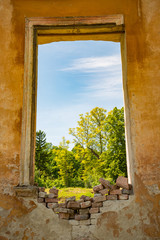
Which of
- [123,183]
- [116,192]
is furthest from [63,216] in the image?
[123,183]

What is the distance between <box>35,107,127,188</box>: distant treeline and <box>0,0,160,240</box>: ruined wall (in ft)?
38.1

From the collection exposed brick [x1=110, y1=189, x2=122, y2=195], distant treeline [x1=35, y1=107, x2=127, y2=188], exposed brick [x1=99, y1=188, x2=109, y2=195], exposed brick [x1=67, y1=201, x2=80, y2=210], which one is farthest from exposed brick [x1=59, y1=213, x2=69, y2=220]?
distant treeline [x1=35, y1=107, x2=127, y2=188]

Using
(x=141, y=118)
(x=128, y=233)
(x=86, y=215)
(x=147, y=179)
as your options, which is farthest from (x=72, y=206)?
(x=141, y=118)

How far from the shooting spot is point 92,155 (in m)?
20.5

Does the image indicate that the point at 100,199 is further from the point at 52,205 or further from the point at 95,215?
the point at 52,205

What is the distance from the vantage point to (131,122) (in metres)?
3.60

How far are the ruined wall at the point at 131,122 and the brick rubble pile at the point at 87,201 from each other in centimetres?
10

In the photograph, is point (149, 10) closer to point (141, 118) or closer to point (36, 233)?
point (141, 118)

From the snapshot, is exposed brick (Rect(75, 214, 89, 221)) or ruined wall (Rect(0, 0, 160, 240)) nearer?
ruined wall (Rect(0, 0, 160, 240))

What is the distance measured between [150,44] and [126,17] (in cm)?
64

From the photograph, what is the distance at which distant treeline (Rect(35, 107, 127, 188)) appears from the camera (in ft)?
54.0

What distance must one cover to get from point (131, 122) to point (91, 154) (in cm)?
1712

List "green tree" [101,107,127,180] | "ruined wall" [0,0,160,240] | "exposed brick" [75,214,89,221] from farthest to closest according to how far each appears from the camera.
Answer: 1. "green tree" [101,107,127,180]
2. "exposed brick" [75,214,89,221]
3. "ruined wall" [0,0,160,240]

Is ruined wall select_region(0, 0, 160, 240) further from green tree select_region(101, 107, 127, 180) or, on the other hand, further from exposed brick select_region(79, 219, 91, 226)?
green tree select_region(101, 107, 127, 180)
